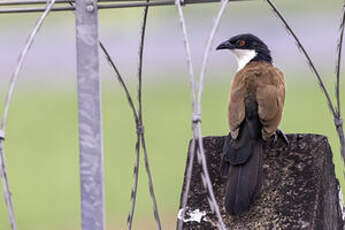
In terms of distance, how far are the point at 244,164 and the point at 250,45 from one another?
50.0 inches

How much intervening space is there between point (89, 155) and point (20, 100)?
13.0 m

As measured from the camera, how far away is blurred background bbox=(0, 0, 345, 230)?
10.7 m

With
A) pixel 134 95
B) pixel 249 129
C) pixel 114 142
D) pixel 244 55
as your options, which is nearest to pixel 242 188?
pixel 249 129

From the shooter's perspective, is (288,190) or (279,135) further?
(279,135)

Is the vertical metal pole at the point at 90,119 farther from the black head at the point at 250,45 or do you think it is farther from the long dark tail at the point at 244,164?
the black head at the point at 250,45

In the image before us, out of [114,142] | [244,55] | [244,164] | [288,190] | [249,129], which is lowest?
[114,142]

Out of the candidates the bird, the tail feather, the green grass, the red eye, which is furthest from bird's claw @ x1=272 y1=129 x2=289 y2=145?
the green grass

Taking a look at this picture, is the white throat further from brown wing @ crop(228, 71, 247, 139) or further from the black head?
brown wing @ crop(228, 71, 247, 139)

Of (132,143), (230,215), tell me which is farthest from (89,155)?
(132,143)

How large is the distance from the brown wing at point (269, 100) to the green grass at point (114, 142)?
430cm

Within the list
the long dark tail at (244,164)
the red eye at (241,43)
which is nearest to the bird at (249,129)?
the long dark tail at (244,164)

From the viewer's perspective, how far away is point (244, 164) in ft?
11.9

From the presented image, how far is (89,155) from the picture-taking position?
2.89 metres

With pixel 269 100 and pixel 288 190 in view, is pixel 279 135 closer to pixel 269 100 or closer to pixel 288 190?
pixel 269 100
